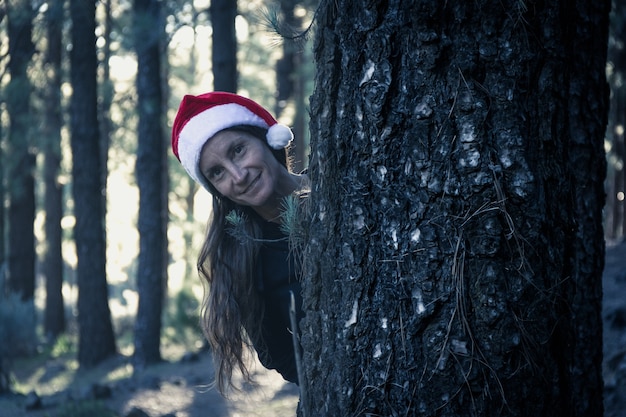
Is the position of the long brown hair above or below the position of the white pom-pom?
below

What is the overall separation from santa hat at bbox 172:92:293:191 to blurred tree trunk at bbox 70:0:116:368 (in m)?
8.09

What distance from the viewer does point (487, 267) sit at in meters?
1.91

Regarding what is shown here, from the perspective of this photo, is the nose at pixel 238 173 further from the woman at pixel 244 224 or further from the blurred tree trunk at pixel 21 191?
the blurred tree trunk at pixel 21 191

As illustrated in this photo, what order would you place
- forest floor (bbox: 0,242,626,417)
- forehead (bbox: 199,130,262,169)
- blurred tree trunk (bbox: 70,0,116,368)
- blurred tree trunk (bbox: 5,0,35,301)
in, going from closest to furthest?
forehead (bbox: 199,130,262,169) → forest floor (bbox: 0,242,626,417) → blurred tree trunk (bbox: 70,0,116,368) → blurred tree trunk (bbox: 5,0,35,301)

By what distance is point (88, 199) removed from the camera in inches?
421

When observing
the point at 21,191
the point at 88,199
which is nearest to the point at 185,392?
the point at 88,199

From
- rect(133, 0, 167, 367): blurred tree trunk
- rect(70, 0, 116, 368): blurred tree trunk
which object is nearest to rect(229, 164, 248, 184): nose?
rect(133, 0, 167, 367): blurred tree trunk

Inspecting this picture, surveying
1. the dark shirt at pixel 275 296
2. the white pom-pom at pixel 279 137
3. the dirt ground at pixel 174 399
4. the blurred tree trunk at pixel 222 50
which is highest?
the blurred tree trunk at pixel 222 50

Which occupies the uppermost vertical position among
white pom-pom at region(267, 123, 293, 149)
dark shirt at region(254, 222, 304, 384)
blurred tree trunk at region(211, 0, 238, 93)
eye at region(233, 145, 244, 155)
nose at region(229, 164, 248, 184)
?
blurred tree trunk at region(211, 0, 238, 93)

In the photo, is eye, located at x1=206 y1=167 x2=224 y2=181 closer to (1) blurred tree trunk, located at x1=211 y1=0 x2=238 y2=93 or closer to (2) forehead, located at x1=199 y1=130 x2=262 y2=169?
(2) forehead, located at x1=199 y1=130 x2=262 y2=169

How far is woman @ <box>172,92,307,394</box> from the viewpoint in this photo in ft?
9.52

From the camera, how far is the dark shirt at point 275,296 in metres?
2.96

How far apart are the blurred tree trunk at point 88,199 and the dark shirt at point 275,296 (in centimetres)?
836

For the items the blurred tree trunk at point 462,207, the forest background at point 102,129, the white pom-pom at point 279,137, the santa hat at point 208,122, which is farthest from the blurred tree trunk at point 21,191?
the blurred tree trunk at point 462,207
